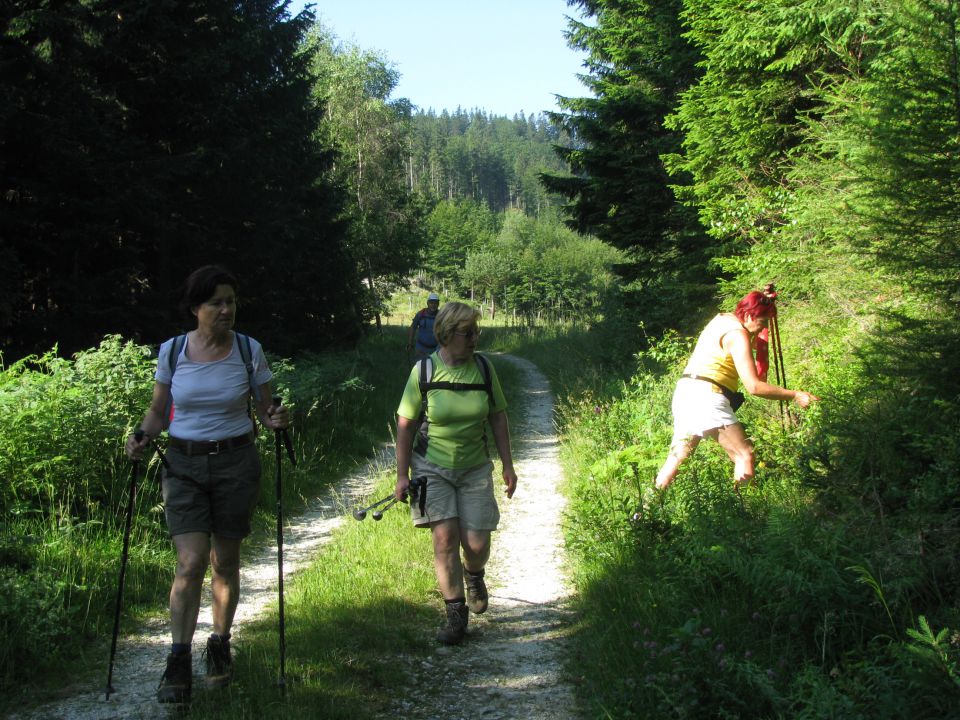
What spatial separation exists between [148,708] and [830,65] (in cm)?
893

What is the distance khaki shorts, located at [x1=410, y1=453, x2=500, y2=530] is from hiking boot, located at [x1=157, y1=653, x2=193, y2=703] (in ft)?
4.87

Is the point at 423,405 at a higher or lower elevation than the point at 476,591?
higher

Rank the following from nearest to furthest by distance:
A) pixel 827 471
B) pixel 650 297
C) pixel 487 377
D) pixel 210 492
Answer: pixel 210 492, pixel 487 377, pixel 827 471, pixel 650 297

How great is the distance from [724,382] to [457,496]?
223 cm

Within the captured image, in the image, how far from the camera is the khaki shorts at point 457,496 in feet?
15.2

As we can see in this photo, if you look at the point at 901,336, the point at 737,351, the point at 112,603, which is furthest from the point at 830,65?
the point at 112,603

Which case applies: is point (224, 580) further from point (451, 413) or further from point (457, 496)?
point (451, 413)

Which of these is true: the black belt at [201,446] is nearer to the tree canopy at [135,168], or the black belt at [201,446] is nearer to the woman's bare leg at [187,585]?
the woman's bare leg at [187,585]

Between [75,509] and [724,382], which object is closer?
[724,382]

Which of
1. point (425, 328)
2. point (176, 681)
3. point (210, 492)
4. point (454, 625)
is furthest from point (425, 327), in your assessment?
point (176, 681)

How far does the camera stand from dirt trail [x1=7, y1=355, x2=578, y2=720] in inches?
151

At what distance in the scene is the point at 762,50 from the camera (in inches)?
319

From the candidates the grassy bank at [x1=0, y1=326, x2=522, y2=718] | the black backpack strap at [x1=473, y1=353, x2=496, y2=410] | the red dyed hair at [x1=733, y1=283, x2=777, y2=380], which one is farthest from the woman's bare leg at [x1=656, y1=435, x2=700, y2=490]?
the grassy bank at [x1=0, y1=326, x2=522, y2=718]

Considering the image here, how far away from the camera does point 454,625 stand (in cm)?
462
